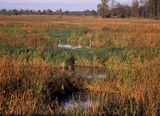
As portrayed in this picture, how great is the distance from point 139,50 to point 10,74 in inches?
353

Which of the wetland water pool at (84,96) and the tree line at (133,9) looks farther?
the tree line at (133,9)

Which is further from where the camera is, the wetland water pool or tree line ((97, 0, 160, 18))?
tree line ((97, 0, 160, 18))

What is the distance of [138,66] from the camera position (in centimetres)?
1152

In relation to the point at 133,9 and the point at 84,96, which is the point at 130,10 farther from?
the point at 84,96

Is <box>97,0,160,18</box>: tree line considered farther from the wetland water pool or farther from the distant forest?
the wetland water pool

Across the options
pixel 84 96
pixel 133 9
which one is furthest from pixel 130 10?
pixel 84 96

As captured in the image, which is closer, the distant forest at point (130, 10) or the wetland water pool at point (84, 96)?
the wetland water pool at point (84, 96)

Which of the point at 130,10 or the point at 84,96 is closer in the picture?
the point at 84,96

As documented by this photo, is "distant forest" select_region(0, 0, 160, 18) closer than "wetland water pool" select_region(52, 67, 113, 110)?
No

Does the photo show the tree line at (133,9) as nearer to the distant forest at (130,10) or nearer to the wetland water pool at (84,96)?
the distant forest at (130,10)

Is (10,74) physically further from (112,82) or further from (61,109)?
(112,82)

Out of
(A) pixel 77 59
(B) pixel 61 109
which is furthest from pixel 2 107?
(A) pixel 77 59

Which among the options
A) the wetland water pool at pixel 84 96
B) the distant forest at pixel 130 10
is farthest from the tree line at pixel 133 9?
the wetland water pool at pixel 84 96

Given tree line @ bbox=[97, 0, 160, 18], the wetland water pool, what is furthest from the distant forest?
the wetland water pool
